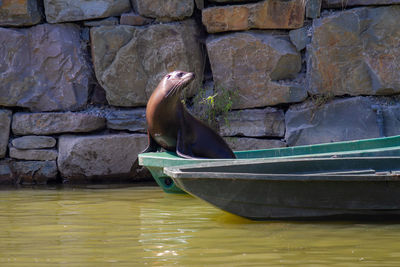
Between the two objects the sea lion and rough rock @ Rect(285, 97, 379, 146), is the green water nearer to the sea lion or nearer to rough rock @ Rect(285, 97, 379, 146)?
the sea lion

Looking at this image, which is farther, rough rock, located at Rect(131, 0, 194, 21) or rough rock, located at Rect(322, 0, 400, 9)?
rough rock, located at Rect(131, 0, 194, 21)

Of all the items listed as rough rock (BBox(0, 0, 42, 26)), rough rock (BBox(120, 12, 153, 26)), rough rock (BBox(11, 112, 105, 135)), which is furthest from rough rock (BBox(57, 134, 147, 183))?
rough rock (BBox(0, 0, 42, 26))

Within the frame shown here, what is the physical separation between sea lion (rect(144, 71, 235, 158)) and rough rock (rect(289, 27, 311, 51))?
1536mm

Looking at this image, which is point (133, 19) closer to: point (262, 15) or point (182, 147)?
point (262, 15)

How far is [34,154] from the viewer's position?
7.40 m

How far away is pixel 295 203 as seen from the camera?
174 inches

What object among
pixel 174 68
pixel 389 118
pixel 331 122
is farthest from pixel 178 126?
pixel 389 118

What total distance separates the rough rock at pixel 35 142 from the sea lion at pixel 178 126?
5.20 ft

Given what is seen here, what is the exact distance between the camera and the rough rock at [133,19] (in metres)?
7.42

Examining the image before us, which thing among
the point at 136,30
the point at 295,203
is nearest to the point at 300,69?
the point at 136,30

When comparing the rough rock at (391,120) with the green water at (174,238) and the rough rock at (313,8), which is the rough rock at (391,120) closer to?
the rough rock at (313,8)

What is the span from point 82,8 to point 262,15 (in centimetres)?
211

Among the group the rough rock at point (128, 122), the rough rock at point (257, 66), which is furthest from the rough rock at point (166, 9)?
the rough rock at point (128, 122)

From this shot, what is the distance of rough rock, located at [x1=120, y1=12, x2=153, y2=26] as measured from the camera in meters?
7.42
